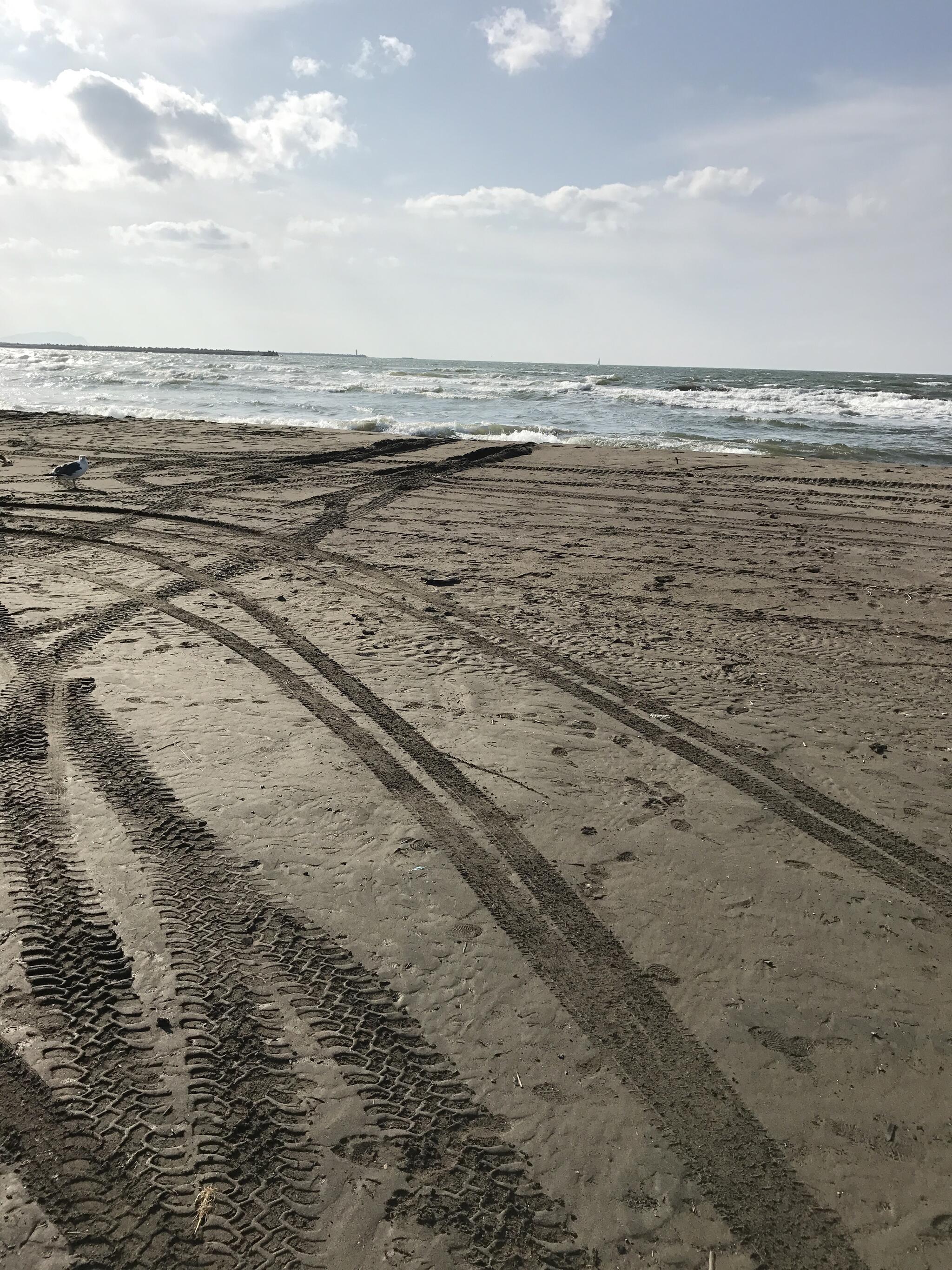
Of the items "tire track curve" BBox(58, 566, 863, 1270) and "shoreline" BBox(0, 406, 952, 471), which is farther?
"shoreline" BBox(0, 406, 952, 471)

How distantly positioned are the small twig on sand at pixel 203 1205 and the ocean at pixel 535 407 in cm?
1588

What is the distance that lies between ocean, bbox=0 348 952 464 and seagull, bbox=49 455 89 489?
8.01m

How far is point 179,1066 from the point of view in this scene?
212 cm

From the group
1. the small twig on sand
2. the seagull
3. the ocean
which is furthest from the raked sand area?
the ocean

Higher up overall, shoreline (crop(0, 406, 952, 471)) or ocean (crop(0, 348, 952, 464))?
ocean (crop(0, 348, 952, 464))

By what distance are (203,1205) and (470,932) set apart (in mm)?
1125

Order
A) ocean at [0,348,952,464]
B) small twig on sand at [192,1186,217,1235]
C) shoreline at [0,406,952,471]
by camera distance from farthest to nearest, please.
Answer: ocean at [0,348,952,464] → shoreline at [0,406,952,471] → small twig on sand at [192,1186,217,1235]

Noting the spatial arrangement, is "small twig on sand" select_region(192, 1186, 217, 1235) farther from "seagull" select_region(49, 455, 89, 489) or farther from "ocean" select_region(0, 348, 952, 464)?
"ocean" select_region(0, 348, 952, 464)

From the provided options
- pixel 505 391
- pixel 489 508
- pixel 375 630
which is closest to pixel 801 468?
pixel 489 508

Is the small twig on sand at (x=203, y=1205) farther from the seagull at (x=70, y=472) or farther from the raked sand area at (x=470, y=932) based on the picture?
the seagull at (x=70, y=472)

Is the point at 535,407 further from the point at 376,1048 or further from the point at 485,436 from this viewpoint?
the point at 376,1048

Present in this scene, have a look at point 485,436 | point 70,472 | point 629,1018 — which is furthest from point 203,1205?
point 485,436

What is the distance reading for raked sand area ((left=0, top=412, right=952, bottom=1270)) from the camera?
1846mm

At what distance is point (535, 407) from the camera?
26422 mm
